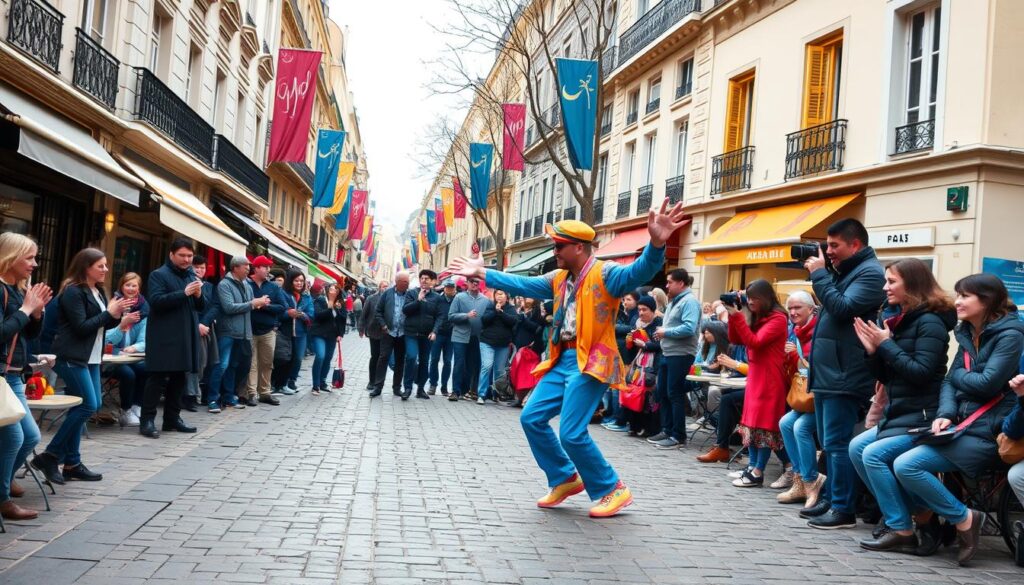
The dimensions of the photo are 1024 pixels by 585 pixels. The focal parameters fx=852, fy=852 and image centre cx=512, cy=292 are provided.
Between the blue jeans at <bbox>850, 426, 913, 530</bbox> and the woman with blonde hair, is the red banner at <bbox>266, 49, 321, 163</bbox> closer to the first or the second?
the woman with blonde hair

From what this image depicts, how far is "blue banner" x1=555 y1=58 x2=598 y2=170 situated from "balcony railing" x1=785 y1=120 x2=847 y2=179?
4033 mm

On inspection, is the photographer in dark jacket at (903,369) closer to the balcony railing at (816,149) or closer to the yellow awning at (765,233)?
the yellow awning at (765,233)

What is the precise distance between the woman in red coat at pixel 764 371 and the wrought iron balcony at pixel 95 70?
36.4ft

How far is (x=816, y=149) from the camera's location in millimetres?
16391

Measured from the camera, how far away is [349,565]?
13.9ft

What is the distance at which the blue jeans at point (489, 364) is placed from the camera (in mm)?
13492

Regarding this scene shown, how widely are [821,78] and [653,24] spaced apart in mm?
8517

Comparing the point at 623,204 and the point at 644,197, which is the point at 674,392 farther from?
the point at 623,204

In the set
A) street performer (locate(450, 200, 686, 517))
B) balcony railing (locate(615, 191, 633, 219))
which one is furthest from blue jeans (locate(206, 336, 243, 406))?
balcony railing (locate(615, 191, 633, 219))

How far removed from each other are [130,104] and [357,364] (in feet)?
25.7

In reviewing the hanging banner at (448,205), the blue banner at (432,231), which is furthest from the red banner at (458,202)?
the blue banner at (432,231)

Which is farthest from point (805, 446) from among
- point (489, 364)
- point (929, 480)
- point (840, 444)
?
point (489, 364)

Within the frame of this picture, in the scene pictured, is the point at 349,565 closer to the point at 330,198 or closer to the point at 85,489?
the point at 85,489

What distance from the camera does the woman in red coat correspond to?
7203 mm
